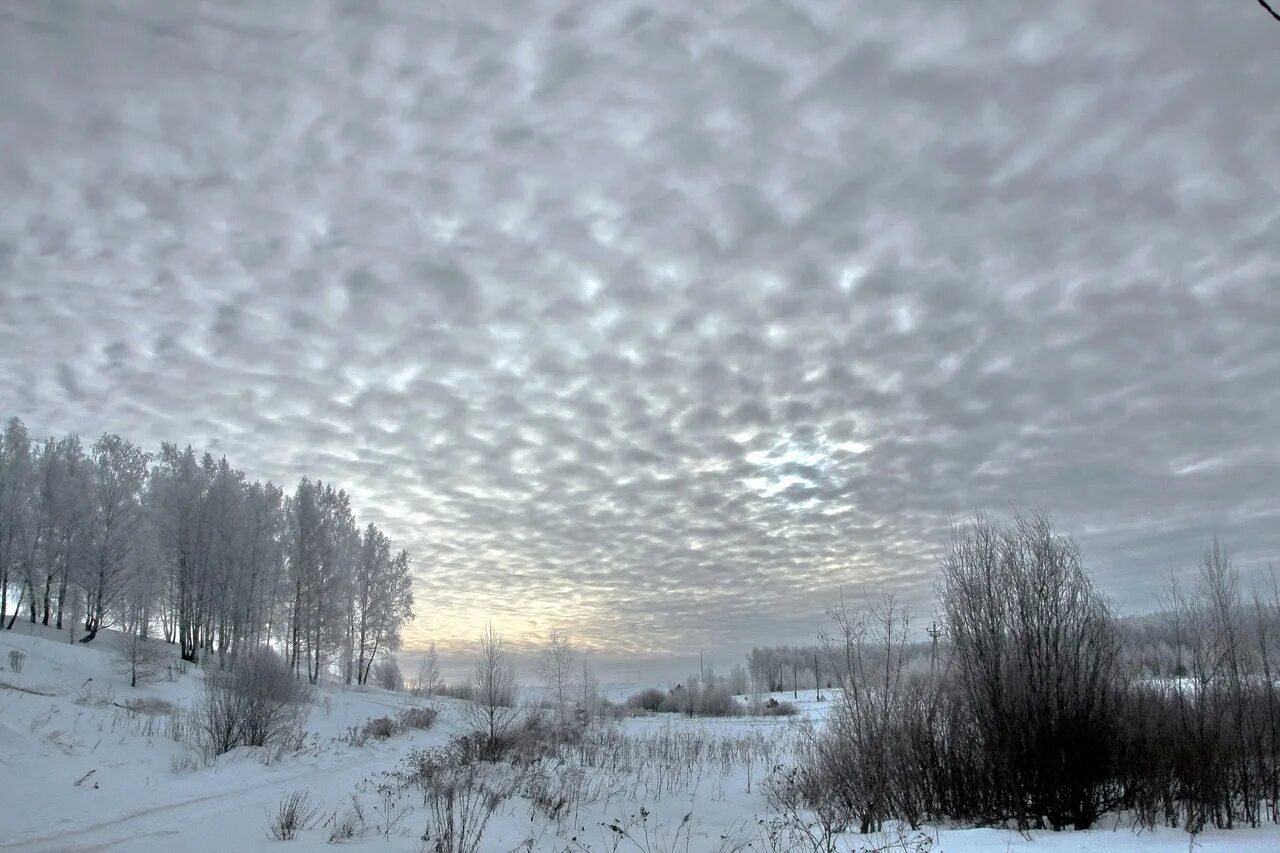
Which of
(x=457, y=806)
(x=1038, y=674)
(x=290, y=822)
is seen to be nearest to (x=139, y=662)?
(x=457, y=806)

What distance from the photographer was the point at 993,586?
15.4 meters

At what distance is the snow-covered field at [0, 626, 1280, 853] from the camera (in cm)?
1174

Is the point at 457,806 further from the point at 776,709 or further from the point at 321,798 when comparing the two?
the point at 776,709

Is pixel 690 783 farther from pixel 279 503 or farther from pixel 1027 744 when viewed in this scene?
pixel 279 503

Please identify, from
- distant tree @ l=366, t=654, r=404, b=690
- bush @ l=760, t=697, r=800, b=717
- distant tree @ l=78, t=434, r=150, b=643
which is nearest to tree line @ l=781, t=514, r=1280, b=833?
distant tree @ l=78, t=434, r=150, b=643

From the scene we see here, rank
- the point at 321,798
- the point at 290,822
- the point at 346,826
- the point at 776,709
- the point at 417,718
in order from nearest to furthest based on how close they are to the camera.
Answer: the point at 290,822, the point at 346,826, the point at 321,798, the point at 417,718, the point at 776,709

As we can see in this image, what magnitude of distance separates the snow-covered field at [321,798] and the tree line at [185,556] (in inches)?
743

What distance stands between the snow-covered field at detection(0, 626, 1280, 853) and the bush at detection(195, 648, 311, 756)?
3.24 feet

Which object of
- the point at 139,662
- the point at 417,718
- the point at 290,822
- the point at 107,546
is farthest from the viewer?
the point at 107,546

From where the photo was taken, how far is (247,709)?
76.7 ft

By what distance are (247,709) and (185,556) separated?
30976mm

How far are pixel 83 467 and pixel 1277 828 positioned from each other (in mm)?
60773

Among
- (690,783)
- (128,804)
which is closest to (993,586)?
(690,783)

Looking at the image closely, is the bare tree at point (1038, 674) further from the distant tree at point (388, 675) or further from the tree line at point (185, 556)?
the distant tree at point (388, 675)
